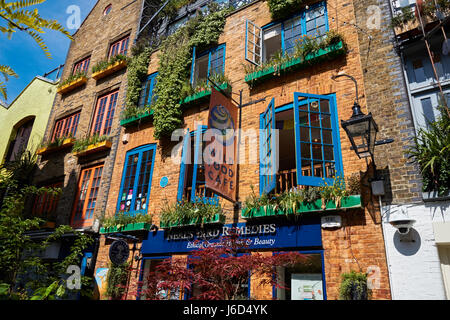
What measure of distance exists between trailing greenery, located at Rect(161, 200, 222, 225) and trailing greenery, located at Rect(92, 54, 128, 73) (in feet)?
25.0

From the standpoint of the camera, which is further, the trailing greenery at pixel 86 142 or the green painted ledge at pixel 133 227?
the trailing greenery at pixel 86 142

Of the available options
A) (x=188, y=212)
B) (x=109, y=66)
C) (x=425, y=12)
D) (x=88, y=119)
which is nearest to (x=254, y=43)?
(x=425, y=12)

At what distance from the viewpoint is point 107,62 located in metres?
14.2

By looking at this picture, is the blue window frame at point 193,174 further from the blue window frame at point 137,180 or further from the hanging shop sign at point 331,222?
the hanging shop sign at point 331,222

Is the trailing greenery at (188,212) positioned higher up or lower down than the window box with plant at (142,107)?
lower down

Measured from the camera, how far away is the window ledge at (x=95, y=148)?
12102 millimetres

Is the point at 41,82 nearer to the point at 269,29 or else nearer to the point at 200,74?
the point at 200,74

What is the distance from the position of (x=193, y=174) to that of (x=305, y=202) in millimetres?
3730

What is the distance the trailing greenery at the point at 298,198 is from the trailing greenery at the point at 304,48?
3.38 metres

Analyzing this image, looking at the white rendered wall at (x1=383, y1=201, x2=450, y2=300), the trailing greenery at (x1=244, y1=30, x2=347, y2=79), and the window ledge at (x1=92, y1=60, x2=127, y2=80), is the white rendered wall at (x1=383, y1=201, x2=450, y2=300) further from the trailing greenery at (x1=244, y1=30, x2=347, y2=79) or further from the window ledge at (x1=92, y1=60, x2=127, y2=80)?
the window ledge at (x1=92, y1=60, x2=127, y2=80)

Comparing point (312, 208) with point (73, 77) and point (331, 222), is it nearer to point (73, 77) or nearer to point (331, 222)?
point (331, 222)

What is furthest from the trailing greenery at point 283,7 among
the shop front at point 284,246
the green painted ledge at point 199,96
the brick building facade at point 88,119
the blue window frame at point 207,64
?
the brick building facade at point 88,119

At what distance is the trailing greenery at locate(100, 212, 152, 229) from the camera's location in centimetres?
968

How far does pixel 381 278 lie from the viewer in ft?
19.0
